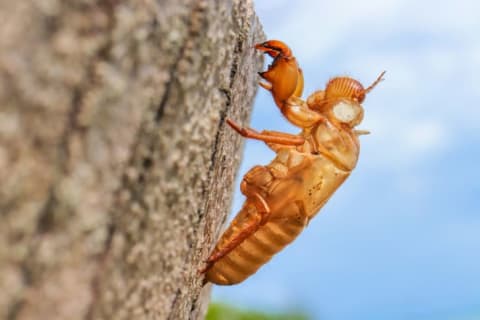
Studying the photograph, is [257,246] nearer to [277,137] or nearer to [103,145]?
[277,137]

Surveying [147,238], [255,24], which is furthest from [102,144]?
[255,24]

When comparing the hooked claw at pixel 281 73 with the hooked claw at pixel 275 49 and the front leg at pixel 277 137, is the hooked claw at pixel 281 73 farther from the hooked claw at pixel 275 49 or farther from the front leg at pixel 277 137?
the front leg at pixel 277 137

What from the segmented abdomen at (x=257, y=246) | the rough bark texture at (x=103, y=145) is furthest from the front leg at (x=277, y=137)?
the rough bark texture at (x=103, y=145)

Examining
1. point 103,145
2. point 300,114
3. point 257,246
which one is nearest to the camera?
point 103,145

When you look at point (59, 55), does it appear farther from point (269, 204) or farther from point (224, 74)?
point (269, 204)

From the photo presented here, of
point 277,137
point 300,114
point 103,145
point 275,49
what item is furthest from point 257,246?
point 103,145

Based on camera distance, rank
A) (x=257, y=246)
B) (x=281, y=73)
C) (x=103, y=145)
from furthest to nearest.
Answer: (x=281, y=73) → (x=257, y=246) → (x=103, y=145)
